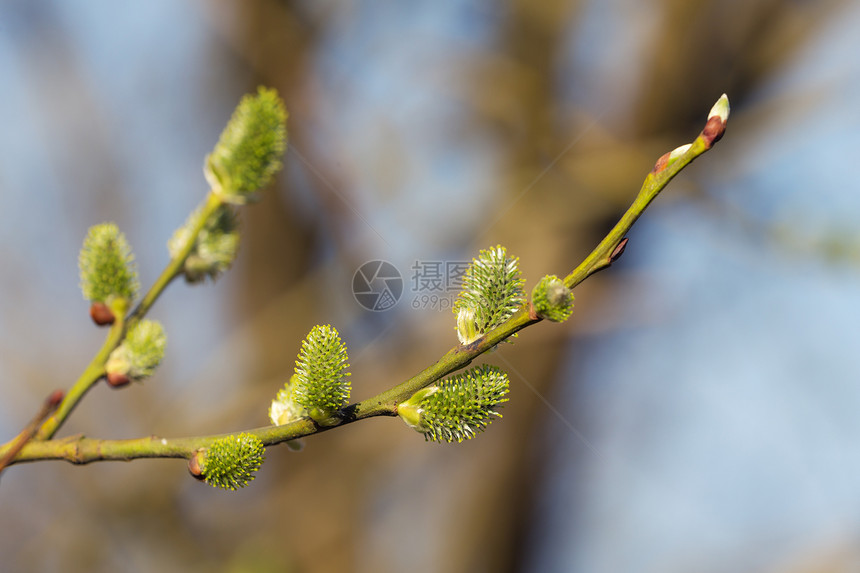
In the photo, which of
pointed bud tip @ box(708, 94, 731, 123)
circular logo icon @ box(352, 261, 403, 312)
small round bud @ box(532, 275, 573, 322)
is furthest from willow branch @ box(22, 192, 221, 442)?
circular logo icon @ box(352, 261, 403, 312)

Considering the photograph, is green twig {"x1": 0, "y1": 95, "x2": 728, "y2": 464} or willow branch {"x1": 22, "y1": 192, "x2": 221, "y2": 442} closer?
green twig {"x1": 0, "y1": 95, "x2": 728, "y2": 464}

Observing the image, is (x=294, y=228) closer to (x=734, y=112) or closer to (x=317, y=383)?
(x=734, y=112)

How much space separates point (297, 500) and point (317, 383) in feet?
9.03

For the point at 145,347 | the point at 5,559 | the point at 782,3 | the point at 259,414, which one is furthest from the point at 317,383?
the point at 5,559

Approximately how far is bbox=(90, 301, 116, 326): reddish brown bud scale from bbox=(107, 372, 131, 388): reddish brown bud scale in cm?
9

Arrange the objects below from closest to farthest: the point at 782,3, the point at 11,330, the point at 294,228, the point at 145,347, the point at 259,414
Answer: the point at 145,347, the point at 782,3, the point at 259,414, the point at 294,228, the point at 11,330

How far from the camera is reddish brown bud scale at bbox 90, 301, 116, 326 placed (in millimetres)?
940

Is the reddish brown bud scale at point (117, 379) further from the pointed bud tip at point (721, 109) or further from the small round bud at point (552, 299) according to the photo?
the pointed bud tip at point (721, 109)

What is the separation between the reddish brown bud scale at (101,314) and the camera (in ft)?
3.09

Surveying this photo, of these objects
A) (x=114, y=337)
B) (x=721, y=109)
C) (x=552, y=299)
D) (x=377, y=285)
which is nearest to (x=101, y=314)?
(x=114, y=337)

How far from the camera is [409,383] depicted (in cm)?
64

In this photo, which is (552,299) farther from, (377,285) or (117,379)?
(377,285)

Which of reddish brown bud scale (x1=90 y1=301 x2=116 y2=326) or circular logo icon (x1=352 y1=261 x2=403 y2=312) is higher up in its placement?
circular logo icon (x1=352 y1=261 x2=403 y2=312)

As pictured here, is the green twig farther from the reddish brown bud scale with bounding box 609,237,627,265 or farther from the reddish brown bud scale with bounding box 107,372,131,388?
the reddish brown bud scale with bounding box 107,372,131,388
